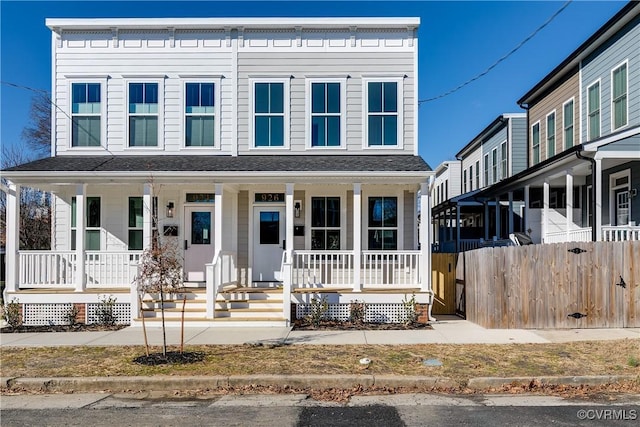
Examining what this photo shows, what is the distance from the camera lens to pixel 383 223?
12.4 m

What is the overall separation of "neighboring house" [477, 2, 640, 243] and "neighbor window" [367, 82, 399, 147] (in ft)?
13.4

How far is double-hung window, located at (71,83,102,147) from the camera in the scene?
41.5ft

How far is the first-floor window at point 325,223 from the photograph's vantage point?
12.4m

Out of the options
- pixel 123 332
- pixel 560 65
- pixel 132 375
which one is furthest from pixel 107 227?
pixel 560 65

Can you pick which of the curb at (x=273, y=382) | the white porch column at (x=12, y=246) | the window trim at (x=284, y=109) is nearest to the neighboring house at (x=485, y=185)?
the window trim at (x=284, y=109)

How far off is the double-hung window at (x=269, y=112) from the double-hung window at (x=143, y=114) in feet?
8.44

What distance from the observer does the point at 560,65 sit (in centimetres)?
1630

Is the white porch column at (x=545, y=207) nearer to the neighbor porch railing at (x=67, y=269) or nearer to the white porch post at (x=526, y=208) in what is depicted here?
the white porch post at (x=526, y=208)

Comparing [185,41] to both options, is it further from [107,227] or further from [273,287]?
[273,287]

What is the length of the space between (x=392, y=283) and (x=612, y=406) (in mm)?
6161

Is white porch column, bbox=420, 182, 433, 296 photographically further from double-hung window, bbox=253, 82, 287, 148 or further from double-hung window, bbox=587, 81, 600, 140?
double-hung window, bbox=587, 81, 600, 140

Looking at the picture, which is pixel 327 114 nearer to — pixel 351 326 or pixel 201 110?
pixel 201 110

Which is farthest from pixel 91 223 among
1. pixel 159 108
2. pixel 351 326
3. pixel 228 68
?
pixel 351 326

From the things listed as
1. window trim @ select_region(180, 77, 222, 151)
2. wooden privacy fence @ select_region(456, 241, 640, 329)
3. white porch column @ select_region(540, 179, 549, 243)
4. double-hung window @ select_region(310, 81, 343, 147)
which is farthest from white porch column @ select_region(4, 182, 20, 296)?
white porch column @ select_region(540, 179, 549, 243)
